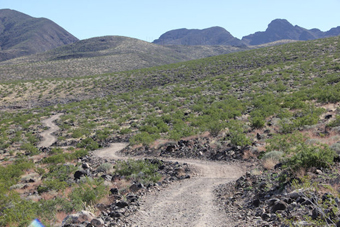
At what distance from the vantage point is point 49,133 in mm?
25766

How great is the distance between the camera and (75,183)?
11320 mm

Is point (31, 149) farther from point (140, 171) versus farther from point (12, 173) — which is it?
point (140, 171)

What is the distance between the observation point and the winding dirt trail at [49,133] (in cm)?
2240

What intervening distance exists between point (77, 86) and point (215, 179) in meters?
47.1

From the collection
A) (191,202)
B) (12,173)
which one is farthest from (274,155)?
(12,173)

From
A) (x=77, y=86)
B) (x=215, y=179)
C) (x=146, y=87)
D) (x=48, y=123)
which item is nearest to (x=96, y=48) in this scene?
(x=77, y=86)

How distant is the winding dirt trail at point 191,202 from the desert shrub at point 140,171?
1054 millimetres

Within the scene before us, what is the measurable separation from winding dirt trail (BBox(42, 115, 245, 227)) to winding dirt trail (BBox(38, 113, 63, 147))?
51.5 ft

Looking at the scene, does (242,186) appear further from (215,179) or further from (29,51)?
(29,51)

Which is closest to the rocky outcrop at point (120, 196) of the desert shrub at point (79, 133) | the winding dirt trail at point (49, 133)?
the desert shrub at point (79, 133)

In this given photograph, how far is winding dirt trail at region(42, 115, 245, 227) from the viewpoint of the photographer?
696cm

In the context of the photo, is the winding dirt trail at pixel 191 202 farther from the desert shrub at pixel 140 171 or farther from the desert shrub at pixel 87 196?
the desert shrub at pixel 87 196

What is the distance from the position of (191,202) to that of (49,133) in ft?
72.3

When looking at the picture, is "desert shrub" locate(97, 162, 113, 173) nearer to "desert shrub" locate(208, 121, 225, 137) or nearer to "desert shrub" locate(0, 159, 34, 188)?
"desert shrub" locate(0, 159, 34, 188)
